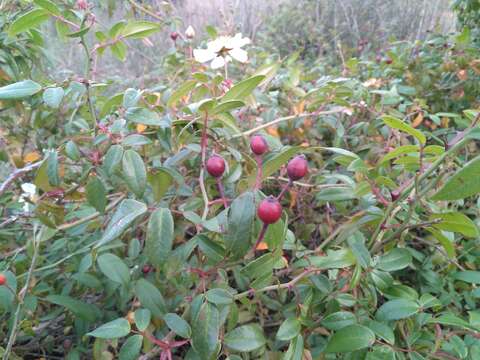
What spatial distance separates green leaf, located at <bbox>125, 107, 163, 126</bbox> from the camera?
55 cm

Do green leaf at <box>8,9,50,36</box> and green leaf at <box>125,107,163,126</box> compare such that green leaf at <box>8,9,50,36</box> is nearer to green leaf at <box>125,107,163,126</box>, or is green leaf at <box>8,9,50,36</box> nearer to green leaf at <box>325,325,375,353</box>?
green leaf at <box>125,107,163,126</box>

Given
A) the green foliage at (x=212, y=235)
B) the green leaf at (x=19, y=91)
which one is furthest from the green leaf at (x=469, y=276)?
the green leaf at (x=19, y=91)

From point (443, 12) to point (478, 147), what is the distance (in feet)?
9.20

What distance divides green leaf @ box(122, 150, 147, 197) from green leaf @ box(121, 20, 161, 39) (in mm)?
257

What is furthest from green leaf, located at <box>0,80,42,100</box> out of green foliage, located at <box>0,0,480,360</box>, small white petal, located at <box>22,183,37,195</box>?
small white petal, located at <box>22,183,37,195</box>

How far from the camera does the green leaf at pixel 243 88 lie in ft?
1.78

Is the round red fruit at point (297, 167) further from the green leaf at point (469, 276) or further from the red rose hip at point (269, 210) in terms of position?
the green leaf at point (469, 276)

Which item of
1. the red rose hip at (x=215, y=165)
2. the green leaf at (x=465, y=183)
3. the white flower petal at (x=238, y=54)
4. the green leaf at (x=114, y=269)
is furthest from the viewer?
the white flower petal at (x=238, y=54)

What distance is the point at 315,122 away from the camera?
107 cm

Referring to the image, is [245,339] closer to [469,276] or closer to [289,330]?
[289,330]

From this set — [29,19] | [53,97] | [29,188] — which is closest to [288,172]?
[53,97]

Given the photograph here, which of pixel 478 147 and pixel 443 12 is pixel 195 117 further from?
pixel 443 12

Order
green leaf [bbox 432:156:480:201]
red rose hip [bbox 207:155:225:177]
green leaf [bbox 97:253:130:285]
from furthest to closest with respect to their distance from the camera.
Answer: green leaf [bbox 97:253:130:285], red rose hip [bbox 207:155:225:177], green leaf [bbox 432:156:480:201]

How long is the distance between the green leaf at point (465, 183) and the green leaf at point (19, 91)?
0.55m
